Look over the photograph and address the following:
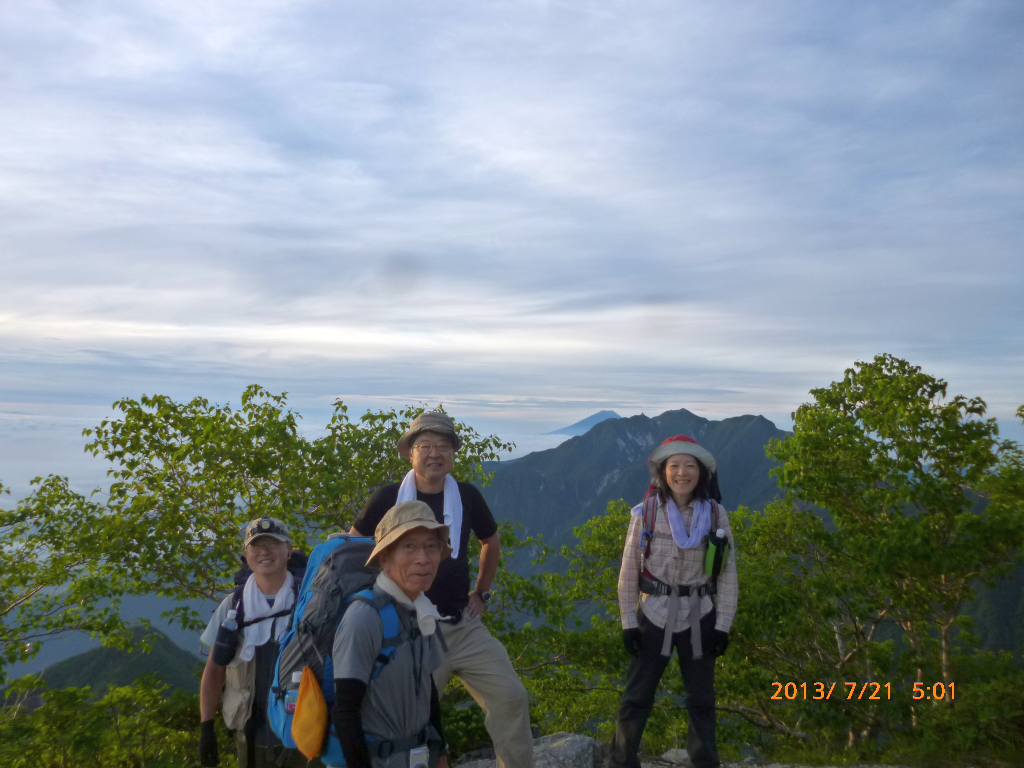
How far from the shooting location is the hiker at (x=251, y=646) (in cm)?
373

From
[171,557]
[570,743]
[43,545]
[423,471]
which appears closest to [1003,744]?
[570,743]

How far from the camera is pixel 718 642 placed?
4.60 m

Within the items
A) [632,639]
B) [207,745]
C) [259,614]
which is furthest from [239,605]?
[632,639]

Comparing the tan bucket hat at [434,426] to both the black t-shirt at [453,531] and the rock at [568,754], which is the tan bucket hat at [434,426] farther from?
the rock at [568,754]

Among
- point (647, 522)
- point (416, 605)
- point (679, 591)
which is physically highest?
point (647, 522)

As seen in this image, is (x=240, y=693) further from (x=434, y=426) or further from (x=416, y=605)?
(x=434, y=426)

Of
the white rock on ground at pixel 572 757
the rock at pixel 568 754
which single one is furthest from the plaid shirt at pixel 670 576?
the rock at pixel 568 754

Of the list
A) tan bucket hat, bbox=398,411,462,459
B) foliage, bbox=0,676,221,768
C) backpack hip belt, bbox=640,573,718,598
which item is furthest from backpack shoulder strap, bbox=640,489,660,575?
foliage, bbox=0,676,221,768

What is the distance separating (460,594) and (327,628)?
4.91ft

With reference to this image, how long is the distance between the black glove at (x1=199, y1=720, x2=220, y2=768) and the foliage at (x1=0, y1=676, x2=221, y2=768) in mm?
1625

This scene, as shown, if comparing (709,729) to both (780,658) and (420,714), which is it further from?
(780,658)

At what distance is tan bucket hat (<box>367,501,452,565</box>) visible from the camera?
2.93 m

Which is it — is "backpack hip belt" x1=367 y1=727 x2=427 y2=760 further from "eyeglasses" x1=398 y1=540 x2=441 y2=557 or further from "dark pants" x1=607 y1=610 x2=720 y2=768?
"dark pants" x1=607 y1=610 x2=720 y2=768

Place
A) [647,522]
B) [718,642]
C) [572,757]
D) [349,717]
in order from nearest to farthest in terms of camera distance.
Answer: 1. [349,717]
2. [718,642]
3. [647,522]
4. [572,757]
